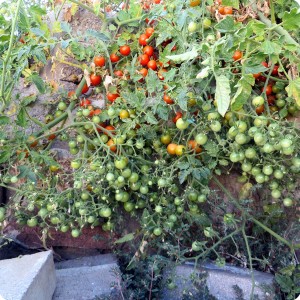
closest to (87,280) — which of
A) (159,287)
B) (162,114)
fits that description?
(159,287)

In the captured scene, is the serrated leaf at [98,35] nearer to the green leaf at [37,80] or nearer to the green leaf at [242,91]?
the green leaf at [37,80]

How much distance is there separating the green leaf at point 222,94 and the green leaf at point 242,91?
0.10 m

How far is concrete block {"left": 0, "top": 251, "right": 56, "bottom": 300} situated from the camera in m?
1.45

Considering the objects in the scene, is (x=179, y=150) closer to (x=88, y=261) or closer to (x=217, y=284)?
(x=217, y=284)

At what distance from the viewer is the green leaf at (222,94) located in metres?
1.25

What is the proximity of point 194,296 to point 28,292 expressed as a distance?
63cm

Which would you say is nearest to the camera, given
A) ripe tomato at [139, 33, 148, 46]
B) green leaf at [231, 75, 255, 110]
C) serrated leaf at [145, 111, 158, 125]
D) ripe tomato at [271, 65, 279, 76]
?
green leaf at [231, 75, 255, 110]

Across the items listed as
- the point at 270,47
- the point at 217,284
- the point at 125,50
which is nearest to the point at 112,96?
the point at 125,50

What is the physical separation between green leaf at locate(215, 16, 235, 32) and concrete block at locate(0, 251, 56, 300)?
1.12 m

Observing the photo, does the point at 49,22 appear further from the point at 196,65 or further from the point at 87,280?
the point at 87,280

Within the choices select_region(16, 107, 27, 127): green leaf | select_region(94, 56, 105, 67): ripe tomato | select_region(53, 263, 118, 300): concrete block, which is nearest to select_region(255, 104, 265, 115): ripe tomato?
select_region(94, 56, 105, 67): ripe tomato

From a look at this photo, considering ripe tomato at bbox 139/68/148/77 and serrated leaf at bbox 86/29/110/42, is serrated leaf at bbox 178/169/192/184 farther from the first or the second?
serrated leaf at bbox 86/29/110/42

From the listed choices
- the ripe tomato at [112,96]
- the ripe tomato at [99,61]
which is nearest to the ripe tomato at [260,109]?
the ripe tomato at [112,96]

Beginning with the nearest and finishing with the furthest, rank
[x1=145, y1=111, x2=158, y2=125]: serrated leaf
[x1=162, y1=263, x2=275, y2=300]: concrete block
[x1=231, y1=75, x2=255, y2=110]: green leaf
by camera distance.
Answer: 1. [x1=231, y1=75, x2=255, y2=110]: green leaf
2. [x1=162, y1=263, x2=275, y2=300]: concrete block
3. [x1=145, y1=111, x2=158, y2=125]: serrated leaf
